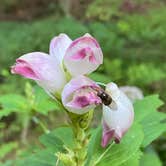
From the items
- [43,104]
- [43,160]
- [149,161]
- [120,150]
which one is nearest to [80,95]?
[120,150]

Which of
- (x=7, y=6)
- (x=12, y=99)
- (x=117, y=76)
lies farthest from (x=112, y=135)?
(x=7, y=6)

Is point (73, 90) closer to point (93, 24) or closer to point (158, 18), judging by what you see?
point (158, 18)

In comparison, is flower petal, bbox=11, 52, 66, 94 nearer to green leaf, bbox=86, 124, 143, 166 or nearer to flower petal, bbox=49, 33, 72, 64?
flower petal, bbox=49, 33, 72, 64

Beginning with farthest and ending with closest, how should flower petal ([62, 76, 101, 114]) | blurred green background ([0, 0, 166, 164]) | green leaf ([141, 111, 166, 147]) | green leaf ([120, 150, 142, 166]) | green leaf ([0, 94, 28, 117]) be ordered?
blurred green background ([0, 0, 166, 164]) → green leaf ([0, 94, 28, 117]) → green leaf ([141, 111, 166, 147]) → green leaf ([120, 150, 142, 166]) → flower petal ([62, 76, 101, 114])

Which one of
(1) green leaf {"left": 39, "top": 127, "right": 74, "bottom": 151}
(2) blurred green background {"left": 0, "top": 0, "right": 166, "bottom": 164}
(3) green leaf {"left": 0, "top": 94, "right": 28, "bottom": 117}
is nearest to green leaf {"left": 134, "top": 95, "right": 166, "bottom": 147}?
(1) green leaf {"left": 39, "top": 127, "right": 74, "bottom": 151}

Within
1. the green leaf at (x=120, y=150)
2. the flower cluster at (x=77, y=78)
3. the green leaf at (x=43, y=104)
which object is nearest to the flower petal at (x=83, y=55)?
the flower cluster at (x=77, y=78)

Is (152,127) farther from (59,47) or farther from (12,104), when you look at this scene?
(12,104)
